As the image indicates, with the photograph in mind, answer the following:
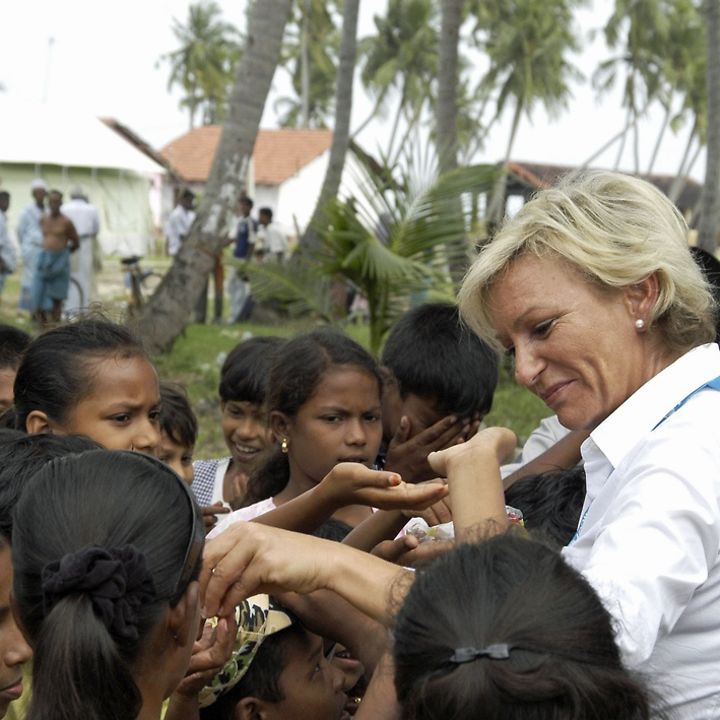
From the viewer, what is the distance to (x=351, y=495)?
2691 millimetres

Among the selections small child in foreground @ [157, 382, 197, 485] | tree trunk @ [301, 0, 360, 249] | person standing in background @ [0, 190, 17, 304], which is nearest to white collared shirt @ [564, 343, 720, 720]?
small child in foreground @ [157, 382, 197, 485]

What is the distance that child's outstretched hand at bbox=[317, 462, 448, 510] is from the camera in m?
2.55

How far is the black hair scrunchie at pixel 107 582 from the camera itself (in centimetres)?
204

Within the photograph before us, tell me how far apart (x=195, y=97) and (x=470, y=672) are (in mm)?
74174

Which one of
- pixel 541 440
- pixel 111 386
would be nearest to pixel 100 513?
pixel 111 386

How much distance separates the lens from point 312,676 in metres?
2.95

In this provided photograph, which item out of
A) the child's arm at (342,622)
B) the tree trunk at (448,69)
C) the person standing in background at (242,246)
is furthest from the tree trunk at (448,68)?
the child's arm at (342,622)

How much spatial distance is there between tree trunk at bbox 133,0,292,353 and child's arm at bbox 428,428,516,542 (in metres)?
7.62

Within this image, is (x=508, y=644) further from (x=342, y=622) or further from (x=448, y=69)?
(x=448, y=69)

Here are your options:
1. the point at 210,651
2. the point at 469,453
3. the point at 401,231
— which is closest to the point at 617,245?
the point at 469,453

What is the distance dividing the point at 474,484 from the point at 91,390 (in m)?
1.62

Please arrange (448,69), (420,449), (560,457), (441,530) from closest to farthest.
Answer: (441,530), (560,457), (420,449), (448,69)

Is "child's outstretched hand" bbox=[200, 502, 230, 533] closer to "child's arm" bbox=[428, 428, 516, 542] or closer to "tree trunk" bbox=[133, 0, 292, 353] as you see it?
"child's arm" bbox=[428, 428, 516, 542]

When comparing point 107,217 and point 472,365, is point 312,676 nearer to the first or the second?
point 472,365
